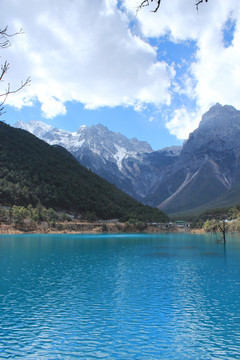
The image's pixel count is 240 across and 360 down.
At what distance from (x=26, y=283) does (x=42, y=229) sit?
5568 inches

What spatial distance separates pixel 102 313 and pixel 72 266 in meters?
28.5

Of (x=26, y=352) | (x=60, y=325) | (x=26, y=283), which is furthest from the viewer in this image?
(x=26, y=283)

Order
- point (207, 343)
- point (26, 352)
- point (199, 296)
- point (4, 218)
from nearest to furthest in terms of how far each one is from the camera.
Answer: point (26, 352), point (207, 343), point (199, 296), point (4, 218)

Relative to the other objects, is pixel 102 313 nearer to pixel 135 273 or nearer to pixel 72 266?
pixel 135 273

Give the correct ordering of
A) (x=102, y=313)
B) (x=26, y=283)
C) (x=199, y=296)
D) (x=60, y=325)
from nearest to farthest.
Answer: (x=60, y=325) → (x=102, y=313) → (x=199, y=296) → (x=26, y=283)

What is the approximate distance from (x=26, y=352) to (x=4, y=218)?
157474mm

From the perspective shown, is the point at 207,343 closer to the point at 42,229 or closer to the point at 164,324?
the point at 164,324

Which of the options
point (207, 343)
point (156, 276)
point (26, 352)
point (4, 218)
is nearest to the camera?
point (26, 352)

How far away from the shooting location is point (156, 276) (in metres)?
47.8

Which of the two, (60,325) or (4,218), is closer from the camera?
(60,325)

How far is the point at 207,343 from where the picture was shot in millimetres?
22797

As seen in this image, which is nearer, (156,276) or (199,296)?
(199,296)

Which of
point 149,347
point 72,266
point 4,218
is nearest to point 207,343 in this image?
point 149,347

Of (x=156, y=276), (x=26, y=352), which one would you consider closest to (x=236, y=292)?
(x=156, y=276)
